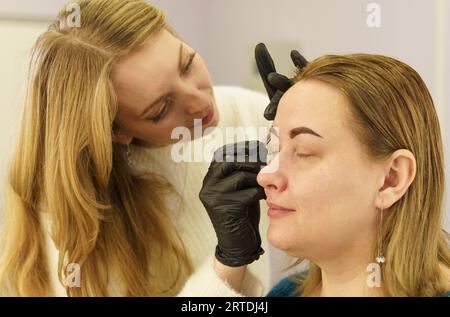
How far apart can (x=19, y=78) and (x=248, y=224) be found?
43cm

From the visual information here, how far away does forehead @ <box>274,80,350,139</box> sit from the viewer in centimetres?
79

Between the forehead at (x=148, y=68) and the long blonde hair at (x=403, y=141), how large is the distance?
188 millimetres

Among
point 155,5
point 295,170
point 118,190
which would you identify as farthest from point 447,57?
point 118,190

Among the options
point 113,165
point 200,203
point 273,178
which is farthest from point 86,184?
point 273,178

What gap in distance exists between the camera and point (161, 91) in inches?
34.9

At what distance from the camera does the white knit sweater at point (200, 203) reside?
92 cm

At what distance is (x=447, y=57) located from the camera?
82 centimetres

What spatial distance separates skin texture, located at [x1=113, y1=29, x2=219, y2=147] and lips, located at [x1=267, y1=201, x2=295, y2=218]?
17 centimetres

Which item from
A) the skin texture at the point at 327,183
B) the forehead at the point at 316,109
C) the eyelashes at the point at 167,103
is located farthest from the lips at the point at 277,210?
the eyelashes at the point at 167,103

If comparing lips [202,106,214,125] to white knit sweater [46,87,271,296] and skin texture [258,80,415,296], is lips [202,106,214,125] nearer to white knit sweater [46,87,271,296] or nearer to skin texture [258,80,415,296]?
white knit sweater [46,87,271,296]

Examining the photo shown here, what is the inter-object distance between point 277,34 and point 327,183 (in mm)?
245

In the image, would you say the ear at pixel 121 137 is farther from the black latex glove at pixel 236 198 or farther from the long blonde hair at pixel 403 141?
the long blonde hair at pixel 403 141

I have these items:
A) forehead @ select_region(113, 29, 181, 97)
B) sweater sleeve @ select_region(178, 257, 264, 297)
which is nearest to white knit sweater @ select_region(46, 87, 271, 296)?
sweater sleeve @ select_region(178, 257, 264, 297)
